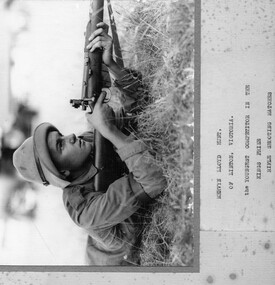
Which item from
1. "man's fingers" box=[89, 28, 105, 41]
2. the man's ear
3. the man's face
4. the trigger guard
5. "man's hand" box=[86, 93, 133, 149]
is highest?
"man's fingers" box=[89, 28, 105, 41]

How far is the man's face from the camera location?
1494 millimetres

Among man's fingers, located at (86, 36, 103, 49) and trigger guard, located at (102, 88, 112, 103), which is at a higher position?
man's fingers, located at (86, 36, 103, 49)

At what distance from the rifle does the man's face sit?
1.5 inches

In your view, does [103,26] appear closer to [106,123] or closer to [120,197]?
[106,123]

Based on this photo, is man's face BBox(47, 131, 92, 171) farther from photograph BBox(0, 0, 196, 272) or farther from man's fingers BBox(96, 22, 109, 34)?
man's fingers BBox(96, 22, 109, 34)

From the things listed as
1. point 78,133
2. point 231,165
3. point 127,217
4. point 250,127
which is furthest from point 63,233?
point 250,127

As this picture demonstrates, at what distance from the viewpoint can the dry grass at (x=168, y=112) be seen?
1526mm

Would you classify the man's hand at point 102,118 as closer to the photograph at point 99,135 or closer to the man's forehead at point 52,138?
the photograph at point 99,135

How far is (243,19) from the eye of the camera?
158cm

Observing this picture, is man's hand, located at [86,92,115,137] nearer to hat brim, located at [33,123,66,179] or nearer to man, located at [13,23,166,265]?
man, located at [13,23,166,265]

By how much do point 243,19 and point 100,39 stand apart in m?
0.47

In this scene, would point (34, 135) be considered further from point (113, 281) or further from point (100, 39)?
point (113, 281)

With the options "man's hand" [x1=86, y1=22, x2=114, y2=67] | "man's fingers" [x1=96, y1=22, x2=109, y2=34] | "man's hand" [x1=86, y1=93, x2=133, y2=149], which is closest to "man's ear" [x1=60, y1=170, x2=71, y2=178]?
"man's hand" [x1=86, y1=93, x2=133, y2=149]

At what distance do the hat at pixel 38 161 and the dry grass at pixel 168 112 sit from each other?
0.29 m
